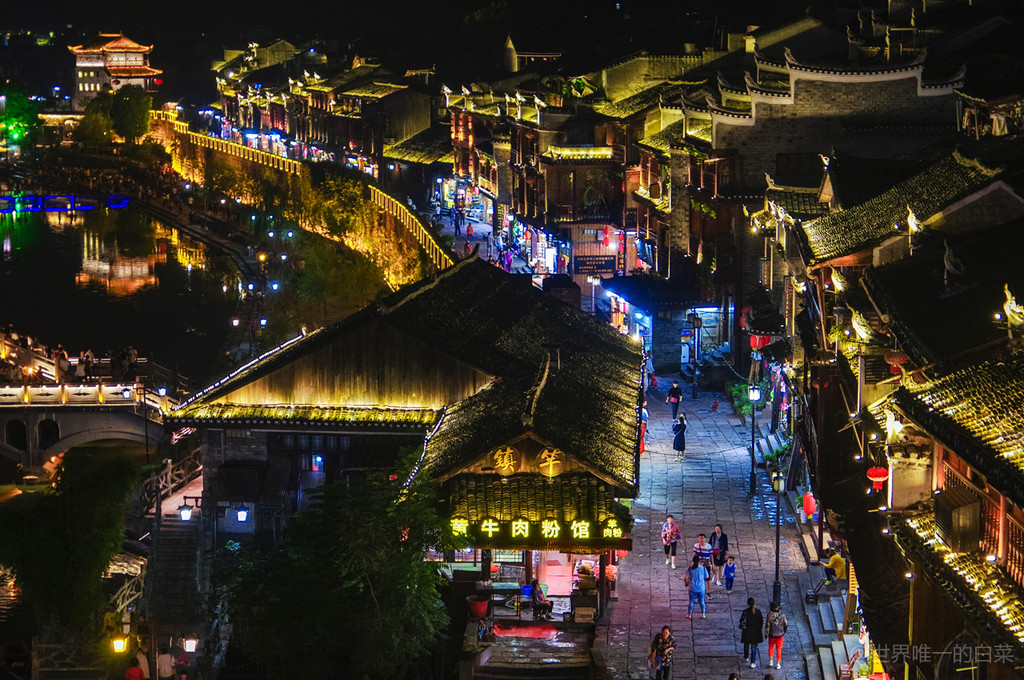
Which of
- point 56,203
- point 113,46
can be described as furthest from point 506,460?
point 113,46

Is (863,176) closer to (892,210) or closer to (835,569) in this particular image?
(892,210)

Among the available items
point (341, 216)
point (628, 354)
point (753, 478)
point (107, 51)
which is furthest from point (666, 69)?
point (107, 51)

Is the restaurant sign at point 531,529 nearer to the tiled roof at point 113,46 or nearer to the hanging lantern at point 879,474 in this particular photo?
the hanging lantern at point 879,474

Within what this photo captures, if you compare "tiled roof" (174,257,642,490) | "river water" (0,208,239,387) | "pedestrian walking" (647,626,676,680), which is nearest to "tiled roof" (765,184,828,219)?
"tiled roof" (174,257,642,490)

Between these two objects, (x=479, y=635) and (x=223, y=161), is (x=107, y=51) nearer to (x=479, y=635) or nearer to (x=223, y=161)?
(x=223, y=161)

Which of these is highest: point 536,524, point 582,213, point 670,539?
point 582,213

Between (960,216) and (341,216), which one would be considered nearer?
(960,216)

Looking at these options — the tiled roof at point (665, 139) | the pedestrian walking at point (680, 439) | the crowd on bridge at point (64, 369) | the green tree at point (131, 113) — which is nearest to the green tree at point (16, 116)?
the green tree at point (131, 113)
